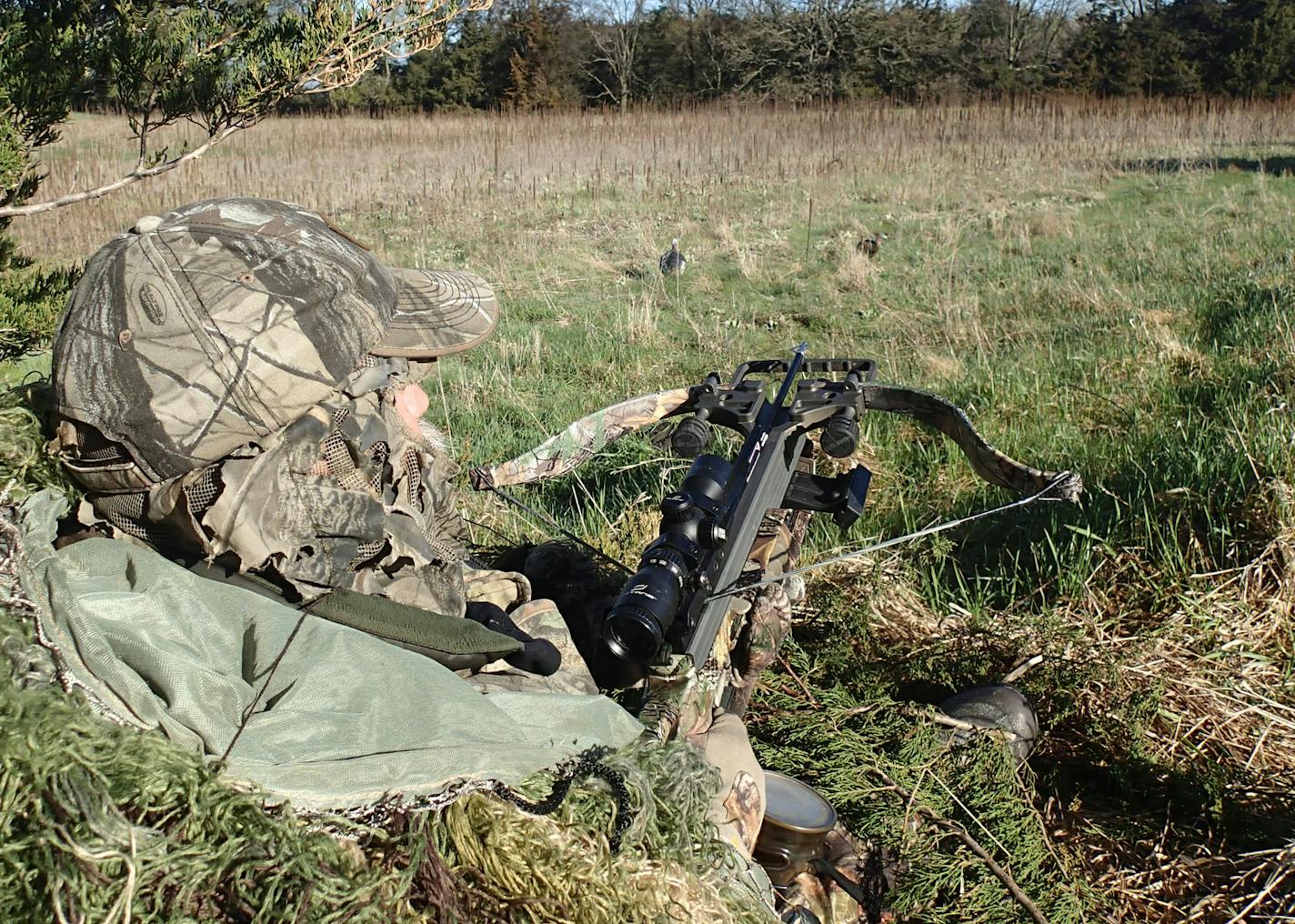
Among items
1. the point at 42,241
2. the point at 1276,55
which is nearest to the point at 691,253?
the point at 42,241

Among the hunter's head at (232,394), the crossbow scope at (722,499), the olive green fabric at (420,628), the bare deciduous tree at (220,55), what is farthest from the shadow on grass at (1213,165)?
the olive green fabric at (420,628)

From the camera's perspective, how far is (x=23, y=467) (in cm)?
240

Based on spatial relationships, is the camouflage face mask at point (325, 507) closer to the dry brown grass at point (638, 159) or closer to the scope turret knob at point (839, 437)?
the scope turret knob at point (839, 437)

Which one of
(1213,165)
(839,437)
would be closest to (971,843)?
(839,437)

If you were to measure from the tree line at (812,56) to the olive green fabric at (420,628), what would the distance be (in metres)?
26.6

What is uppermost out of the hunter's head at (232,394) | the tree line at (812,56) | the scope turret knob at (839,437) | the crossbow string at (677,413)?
the tree line at (812,56)

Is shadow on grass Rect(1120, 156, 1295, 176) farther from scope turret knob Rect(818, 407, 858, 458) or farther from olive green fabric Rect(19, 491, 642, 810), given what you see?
olive green fabric Rect(19, 491, 642, 810)

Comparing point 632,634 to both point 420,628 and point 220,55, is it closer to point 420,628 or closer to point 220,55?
point 420,628

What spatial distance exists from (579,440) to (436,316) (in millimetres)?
968

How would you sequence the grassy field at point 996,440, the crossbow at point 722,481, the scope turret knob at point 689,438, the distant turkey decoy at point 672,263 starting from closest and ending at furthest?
the crossbow at point 722,481
the scope turret knob at point 689,438
the grassy field at point 996,440
the distant turkey decoy at point 672,263

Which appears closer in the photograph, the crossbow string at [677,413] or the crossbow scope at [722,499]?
the crossbow scope at [722,499]

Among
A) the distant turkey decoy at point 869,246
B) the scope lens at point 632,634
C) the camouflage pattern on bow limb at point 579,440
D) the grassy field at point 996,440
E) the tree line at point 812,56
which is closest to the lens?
the scope lens at point 632,634

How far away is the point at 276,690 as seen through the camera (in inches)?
78.7

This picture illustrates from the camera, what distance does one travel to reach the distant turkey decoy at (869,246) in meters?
11.9
